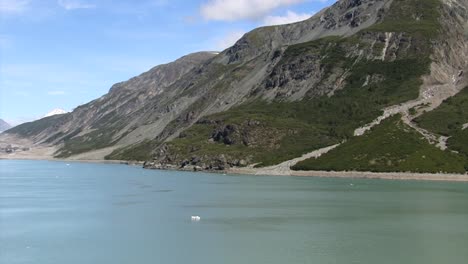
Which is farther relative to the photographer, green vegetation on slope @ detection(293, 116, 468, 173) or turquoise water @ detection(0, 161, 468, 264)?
green vegetation on slope @ detection(293, 116, 468, 173)

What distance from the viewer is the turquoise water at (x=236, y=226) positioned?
65.9 m

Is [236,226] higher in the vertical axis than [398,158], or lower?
lower

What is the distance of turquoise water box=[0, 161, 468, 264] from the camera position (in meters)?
65.9

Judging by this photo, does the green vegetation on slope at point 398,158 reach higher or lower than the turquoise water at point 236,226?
higher

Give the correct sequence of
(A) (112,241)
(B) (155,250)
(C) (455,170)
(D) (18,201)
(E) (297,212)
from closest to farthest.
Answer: (B) (155,250) < (A) (112,241) < (E) (297,212) < (D) (18,201) < (C) (455,170)

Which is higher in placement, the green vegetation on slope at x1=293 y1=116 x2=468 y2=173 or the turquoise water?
the green vegetation on slope at x1=293 y1=116 x2=468 y2=173

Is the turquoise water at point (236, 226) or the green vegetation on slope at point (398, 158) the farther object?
the green vegetation on slope at point (398, 158)

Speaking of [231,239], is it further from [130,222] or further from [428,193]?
[428,193]

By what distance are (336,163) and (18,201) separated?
106 meters

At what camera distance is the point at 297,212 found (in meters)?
101

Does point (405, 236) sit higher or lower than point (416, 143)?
lower

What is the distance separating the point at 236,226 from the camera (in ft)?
280

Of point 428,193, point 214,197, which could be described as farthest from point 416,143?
point 214,197

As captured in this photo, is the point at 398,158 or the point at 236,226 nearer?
the point at 236,226
